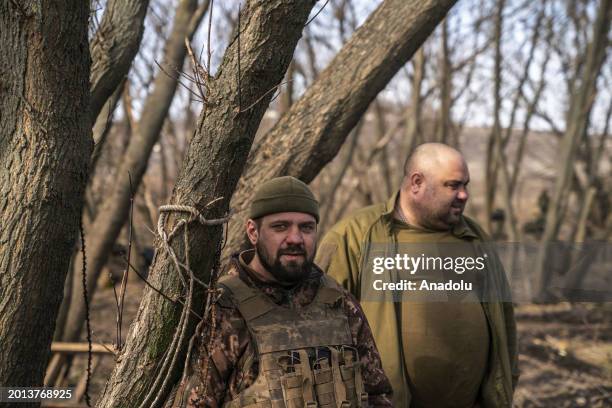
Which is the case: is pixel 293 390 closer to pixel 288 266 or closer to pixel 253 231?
pixel 288 266

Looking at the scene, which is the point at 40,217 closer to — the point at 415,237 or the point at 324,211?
the point at 415,237

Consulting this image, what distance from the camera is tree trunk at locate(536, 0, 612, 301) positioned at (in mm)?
9961

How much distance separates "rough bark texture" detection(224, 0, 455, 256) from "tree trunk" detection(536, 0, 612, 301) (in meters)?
6.63

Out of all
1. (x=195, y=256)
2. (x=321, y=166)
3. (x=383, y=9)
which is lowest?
(x=195, y=256)

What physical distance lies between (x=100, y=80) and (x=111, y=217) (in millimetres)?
1977

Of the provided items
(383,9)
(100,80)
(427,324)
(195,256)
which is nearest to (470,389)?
(427,324)

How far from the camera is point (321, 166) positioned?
4008 millimetres

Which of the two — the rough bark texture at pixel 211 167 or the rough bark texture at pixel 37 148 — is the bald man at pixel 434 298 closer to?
the rough bark texture at pixel 211 167

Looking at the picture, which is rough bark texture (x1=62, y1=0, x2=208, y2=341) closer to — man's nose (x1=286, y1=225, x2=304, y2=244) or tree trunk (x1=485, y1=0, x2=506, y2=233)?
man's nose (x1=286, y1=225, x2=304, y2=244)

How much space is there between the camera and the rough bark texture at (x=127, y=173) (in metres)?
5.47

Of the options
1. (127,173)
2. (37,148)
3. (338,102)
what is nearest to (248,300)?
(37,148)

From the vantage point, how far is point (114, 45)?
12.3ft

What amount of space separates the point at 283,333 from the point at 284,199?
474mm

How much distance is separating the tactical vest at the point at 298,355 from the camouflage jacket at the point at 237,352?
28 mm
